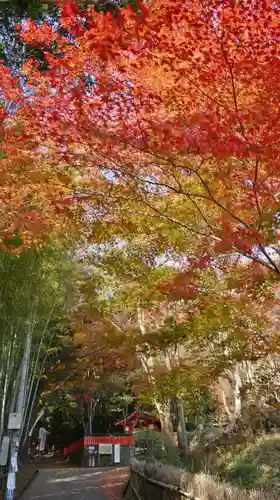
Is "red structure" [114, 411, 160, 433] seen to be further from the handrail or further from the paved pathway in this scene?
the handrail

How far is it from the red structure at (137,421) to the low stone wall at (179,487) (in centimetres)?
1513

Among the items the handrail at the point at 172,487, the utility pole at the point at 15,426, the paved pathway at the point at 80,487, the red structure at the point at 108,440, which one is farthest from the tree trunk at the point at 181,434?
the red structure at the point at 108,440

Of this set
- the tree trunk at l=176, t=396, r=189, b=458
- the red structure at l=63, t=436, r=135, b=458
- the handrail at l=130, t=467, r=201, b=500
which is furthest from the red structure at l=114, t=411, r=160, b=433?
the handrail at l=130, t=467, r=201, b=500

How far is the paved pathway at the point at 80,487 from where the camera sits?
13.1 metres

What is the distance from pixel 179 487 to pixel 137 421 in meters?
21.6

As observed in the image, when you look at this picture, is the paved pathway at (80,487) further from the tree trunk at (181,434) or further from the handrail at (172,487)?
the handrail at (172,487)

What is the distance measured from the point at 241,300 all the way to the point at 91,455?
68.9 ft

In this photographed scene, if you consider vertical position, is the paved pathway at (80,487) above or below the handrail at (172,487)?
below

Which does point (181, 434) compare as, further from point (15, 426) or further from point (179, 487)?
point (15, 426)

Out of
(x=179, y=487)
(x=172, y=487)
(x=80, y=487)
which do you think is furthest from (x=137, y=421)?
(x=179, y=487)

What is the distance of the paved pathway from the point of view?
515 inches

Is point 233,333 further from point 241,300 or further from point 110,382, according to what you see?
point 110,382

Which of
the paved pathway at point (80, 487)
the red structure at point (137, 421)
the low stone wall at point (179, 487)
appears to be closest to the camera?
the low stone wall at point (179, 487)

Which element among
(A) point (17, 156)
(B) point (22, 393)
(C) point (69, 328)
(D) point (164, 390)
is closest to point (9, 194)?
(A) point (17, 156)
